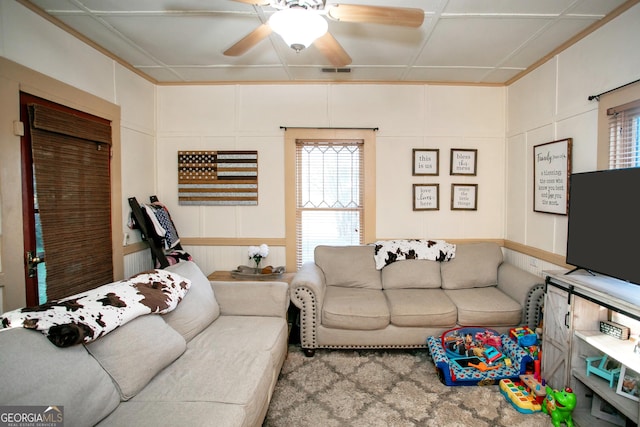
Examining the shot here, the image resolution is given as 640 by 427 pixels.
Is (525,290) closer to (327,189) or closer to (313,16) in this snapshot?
(327,189)

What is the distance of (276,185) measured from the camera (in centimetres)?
367

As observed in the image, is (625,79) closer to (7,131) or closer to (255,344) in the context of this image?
(255,344)

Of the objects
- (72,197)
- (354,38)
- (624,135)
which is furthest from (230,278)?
(624,135)

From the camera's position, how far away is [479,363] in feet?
7.75

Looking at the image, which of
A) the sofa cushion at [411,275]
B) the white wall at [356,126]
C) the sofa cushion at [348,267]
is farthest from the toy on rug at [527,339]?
the white wall at [356,126]

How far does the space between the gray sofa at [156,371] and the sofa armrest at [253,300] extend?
215mm

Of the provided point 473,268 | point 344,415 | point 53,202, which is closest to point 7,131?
point 53,202

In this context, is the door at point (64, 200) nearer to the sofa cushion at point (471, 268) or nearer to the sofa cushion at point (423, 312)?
the sofa cushion at point (423, 312)

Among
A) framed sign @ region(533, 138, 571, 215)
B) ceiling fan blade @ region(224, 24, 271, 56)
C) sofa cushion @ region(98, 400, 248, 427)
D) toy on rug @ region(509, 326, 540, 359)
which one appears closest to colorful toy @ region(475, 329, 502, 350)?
toy on rug @ region(509, 326, 540, 359)

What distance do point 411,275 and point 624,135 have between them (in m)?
2.06

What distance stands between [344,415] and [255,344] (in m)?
0.77

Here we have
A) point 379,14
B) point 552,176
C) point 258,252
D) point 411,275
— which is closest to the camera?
point 379,14

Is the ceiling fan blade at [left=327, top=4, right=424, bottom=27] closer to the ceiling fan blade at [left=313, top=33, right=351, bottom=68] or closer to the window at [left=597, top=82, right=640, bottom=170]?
the ceiling fan blade at [left=313, top=33, right=351, bottom=68]

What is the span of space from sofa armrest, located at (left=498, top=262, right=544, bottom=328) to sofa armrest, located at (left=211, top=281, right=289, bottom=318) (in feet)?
7.17
